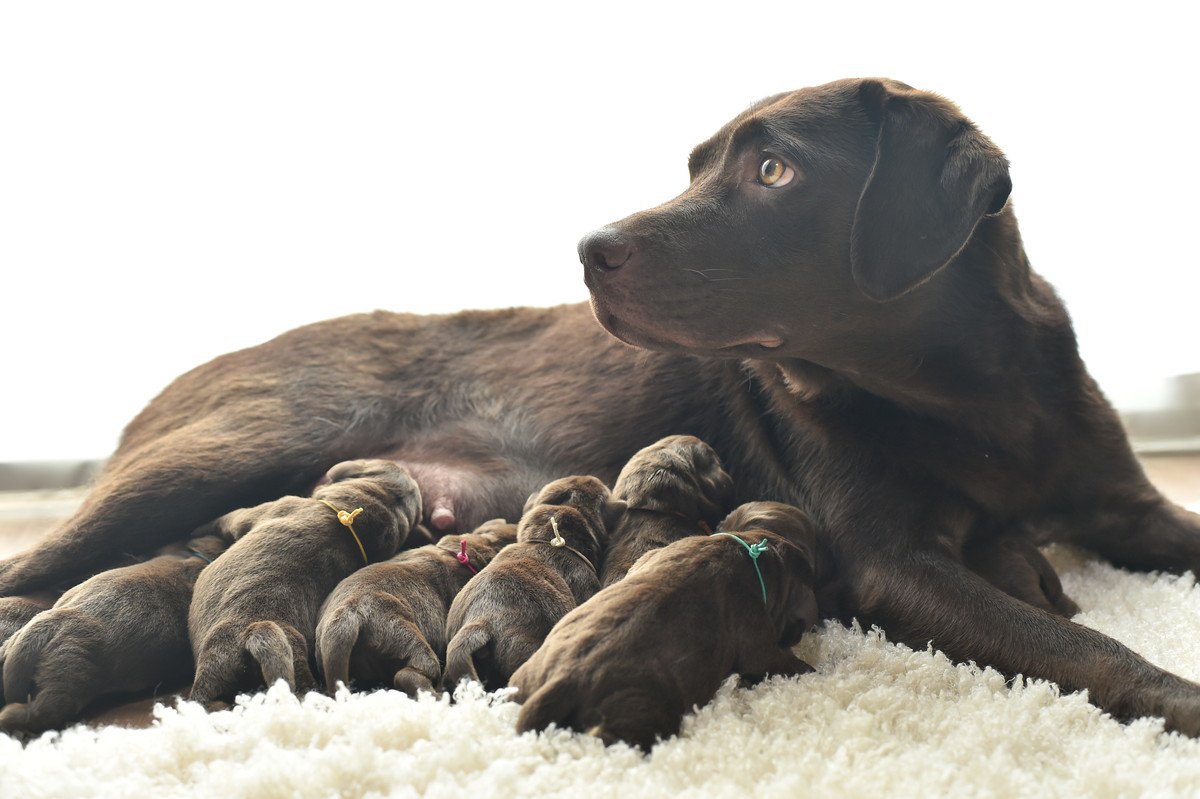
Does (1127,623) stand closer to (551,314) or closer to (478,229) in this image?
(551,314)

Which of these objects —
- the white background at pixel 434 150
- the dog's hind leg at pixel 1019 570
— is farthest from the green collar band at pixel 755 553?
the white background at pixel 434 150

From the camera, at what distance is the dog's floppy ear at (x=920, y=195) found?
1.96 m

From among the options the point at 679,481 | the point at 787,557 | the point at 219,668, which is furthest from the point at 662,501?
the point at 219,668

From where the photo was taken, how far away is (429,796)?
141cm

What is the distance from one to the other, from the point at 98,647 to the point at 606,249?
1122 mm

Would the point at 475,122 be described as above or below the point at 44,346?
above

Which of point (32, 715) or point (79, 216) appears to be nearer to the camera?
point (32, 715)

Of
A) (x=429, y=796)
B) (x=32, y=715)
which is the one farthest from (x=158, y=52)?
(x=429, y=796)

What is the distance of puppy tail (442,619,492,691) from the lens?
69.4 inches

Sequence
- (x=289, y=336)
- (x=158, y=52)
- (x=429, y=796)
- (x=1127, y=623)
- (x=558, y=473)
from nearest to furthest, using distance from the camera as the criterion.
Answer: (x=429, y=796) < (x=1127, y=623) < (x=558, y=473) < (x=289, y=336) < (x=158, y=52)

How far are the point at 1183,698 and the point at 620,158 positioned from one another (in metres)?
2.55

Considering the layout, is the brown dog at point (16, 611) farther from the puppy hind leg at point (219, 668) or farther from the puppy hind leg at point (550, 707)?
the puppy hind leg at point (550, 707)

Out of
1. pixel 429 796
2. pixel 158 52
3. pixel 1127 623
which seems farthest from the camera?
pixel 158 52

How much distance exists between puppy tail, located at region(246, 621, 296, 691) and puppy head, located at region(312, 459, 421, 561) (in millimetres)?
378
